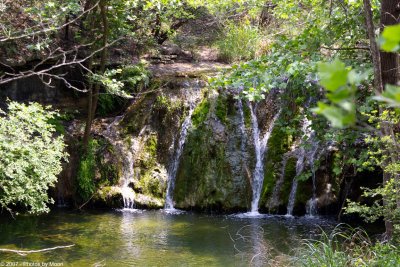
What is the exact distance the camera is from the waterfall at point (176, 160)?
972 cm

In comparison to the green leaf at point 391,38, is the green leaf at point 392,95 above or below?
below

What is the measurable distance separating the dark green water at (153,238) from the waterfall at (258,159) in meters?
0.72

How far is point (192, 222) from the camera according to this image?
848 centimetres

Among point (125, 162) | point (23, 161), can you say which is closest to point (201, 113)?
point (125, 162)

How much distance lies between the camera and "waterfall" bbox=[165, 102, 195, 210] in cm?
972

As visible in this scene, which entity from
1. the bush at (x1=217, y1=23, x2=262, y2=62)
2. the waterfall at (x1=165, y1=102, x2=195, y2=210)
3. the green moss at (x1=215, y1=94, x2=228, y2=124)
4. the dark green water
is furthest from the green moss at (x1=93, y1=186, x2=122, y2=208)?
the bush at (x1=217, y1=23, x2=262, y2=62)

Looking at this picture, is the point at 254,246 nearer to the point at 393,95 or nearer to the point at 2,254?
the point at 2,254

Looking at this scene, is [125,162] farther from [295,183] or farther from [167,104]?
Result: [295,183]

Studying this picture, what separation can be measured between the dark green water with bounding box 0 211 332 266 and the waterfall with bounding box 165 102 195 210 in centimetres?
57

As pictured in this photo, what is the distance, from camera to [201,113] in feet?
33.6

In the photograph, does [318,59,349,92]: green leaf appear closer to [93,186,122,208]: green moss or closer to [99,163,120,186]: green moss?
[93,186,122,208]: green moss

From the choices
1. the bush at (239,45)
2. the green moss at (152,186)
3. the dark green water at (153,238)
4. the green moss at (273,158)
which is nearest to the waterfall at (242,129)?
the green moss at (273,158)

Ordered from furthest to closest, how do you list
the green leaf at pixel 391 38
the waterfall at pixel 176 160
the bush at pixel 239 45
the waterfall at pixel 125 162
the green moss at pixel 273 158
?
the bush at pixel 239 45 → the waterfall at pixel 176 160 → the waterfall at pixel 125 162 → the green moss at pixel 273 158 → the green leaf at pixel 391 38

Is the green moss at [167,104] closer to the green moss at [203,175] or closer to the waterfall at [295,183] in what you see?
the green moss at [203,175]
